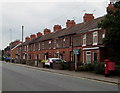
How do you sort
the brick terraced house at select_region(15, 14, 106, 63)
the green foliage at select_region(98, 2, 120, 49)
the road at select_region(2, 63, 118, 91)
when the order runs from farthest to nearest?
the brick terraced house at select_region(15, 14, 106, 63)
the green foliage at select_region(98, 2, 120, 49)
the road at select_region(2, 63, 118, 91)

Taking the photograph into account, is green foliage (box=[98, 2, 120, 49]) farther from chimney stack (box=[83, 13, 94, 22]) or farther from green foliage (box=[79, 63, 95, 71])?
chimney stack (box=[83, 13, 94, 22])

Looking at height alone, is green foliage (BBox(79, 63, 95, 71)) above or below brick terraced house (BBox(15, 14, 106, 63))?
below

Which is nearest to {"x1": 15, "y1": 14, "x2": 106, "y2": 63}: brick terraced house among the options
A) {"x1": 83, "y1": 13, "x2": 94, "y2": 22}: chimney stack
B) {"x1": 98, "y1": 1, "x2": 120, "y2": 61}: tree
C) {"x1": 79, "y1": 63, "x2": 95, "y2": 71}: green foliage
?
{"x1": 83, "y1": 13, "x2": 94, "y2": 22}: chimney stack

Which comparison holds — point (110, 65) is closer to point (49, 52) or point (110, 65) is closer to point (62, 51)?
point (62, 51)

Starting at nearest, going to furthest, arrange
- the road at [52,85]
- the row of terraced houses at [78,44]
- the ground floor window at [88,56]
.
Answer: the road at [52,85], the row of terraced houses at [78,44], the ground floor window at [88,56]

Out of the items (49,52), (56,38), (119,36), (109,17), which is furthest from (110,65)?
(49,52)

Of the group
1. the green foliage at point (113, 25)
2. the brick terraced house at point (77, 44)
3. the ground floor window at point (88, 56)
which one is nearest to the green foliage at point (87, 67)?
the brick terraced house at point (77, 44)

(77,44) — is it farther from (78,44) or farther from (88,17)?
(88,17)

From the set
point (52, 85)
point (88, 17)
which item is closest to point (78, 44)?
point (88, 17)

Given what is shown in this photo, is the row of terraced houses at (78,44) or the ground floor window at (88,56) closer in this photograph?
the row of terraced houses at (78,44)

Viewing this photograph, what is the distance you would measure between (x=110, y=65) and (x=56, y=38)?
913 inches

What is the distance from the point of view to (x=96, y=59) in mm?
27594

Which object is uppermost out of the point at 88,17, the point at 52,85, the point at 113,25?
the point at 88,17

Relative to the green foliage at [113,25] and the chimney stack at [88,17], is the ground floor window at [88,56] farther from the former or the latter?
the chimney stack at [88,17]
